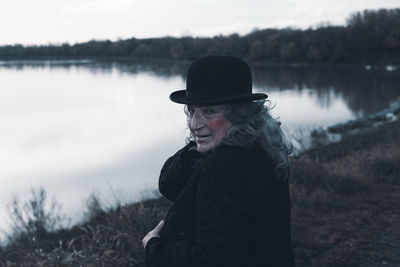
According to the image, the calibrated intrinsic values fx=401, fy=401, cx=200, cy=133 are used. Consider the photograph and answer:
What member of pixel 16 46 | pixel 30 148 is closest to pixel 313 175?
pixel 30 148

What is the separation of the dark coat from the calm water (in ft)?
2.88

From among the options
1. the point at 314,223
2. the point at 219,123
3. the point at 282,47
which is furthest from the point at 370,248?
the point at 282,47

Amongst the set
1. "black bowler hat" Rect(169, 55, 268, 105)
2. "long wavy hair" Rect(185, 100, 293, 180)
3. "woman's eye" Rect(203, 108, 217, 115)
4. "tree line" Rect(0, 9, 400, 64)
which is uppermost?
"tree line" Rect(0, 9, 400, 64)

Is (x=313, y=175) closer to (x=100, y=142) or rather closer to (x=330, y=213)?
(x=330, y=213)

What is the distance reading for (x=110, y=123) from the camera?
2355 cm

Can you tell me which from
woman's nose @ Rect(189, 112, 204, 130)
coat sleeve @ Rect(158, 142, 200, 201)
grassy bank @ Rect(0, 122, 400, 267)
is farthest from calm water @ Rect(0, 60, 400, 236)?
grassy bank @ Rect(0, 122, 400, 267)

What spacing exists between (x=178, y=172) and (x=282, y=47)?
2630 inches

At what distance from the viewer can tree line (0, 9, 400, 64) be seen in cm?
5622

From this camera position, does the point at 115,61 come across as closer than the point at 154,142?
No

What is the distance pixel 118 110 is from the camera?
27.4 metres

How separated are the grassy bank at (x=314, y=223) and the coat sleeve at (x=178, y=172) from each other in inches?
89.8

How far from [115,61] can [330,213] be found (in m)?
61.7

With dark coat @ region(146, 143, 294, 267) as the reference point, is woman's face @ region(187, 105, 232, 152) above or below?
above

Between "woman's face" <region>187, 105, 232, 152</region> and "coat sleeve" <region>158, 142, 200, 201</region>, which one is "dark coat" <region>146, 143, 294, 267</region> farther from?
"coat sleeve" <region>158, 142, 200, 201</region>
